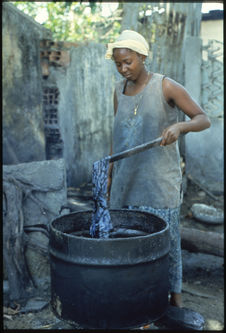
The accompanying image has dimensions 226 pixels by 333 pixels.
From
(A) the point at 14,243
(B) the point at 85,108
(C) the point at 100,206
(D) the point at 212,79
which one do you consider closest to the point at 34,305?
(A) the point at 14,243

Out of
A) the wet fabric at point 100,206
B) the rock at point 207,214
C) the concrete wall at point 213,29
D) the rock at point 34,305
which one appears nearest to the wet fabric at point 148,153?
the wet fabric at point 100,206

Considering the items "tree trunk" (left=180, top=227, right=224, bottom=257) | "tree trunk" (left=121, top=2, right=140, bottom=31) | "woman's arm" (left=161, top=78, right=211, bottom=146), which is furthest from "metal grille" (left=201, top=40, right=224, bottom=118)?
"woman's arm" (left=161, top=78, right=211, bottom=146)

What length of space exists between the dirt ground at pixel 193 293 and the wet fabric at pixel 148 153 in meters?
1.06

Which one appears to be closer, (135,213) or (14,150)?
(135,213)

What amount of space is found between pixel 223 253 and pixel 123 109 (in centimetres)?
216

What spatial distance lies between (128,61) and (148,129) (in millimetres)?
492

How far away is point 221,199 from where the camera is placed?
677 centimetres

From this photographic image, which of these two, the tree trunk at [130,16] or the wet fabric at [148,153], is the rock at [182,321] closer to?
the wet fabric at [148,153]

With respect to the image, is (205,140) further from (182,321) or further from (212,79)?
(182,321)

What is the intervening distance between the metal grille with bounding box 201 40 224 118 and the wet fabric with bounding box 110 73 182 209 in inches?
181

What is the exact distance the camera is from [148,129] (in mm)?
2705

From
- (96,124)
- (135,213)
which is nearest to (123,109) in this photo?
(135,213)

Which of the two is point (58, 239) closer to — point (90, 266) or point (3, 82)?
point (90, 266)

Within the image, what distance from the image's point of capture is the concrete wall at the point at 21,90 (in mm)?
4133
